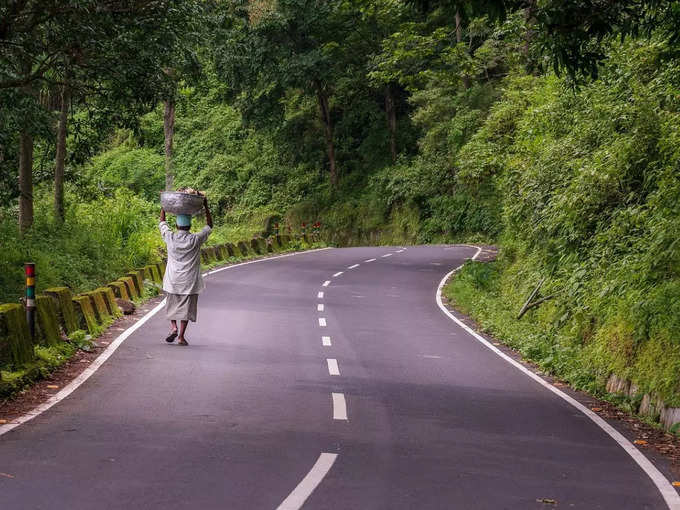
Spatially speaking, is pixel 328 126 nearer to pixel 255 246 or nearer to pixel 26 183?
pixel 255 246

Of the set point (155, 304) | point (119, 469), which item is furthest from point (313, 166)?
point (119, 469)

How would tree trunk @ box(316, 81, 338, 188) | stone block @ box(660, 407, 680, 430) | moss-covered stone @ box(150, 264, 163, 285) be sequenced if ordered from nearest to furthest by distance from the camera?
stone block @ box(660, 407, 680, 430)
moss-covered stone @ box(150, 264, 163, 285)
tree trunk @ box(316, 81, 338, 188)

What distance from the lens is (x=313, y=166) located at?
182 ft

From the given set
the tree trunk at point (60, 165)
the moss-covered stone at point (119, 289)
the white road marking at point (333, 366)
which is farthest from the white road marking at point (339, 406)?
the tree trunk at point (60, 165)

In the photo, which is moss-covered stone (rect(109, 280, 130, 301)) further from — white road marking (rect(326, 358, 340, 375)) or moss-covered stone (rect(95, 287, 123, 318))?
white road marking (rect(326, 358, 340, 375))

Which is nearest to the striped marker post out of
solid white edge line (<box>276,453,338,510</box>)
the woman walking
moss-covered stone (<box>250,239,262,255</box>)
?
the woman walking

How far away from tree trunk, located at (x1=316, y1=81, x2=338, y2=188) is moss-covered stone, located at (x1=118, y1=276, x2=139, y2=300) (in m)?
30.5

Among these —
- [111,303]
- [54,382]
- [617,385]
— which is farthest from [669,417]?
[111,303]

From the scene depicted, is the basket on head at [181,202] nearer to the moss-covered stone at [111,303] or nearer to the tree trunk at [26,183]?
the moss-covered stone at [111,303]

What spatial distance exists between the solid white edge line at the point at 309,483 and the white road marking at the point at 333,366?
4.51 meters

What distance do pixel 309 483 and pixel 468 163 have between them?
783 inches

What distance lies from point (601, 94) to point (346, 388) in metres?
10.0

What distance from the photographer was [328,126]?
51250mm

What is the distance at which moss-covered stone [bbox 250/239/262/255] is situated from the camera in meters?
36.4
